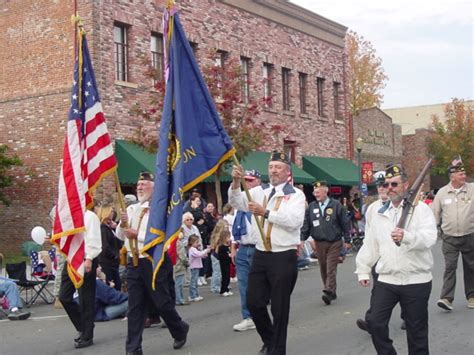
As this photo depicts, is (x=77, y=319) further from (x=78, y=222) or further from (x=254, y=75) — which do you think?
(x=254, y=75)

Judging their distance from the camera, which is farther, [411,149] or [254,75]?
[411,149]

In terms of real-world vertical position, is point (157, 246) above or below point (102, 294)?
above

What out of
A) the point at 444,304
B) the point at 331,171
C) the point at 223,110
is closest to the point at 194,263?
the point at 444,304

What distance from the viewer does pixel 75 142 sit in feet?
29.1

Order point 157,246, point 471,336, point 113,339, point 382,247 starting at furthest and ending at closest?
point 113,339, point 471,336, point 157,246, point 382,247

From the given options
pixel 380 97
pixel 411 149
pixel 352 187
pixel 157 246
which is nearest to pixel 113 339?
pixel 157 246

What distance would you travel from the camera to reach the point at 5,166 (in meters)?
21.3

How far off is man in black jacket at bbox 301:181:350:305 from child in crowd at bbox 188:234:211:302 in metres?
2.44

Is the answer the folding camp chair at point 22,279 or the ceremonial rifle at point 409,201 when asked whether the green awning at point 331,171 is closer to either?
the folding camp chair at point 22,279

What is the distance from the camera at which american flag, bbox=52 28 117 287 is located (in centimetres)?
878

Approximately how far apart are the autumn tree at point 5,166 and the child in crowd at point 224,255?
960 cm

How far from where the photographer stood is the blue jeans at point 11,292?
12.2 m

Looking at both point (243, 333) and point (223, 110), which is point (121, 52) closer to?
point (223, 110)

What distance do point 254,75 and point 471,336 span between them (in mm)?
20278
